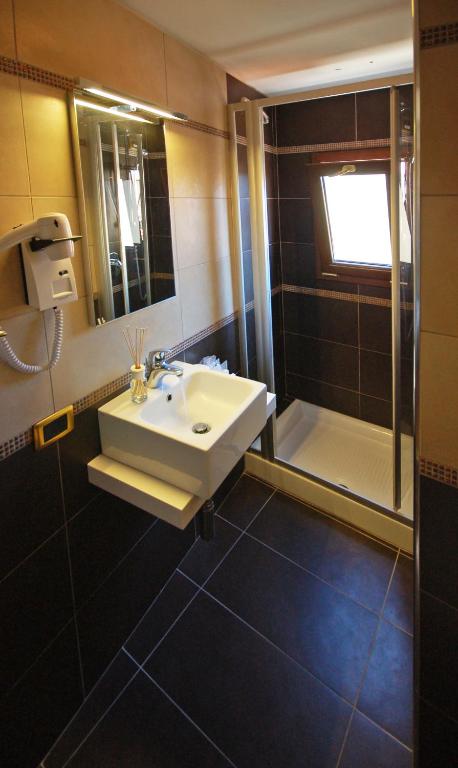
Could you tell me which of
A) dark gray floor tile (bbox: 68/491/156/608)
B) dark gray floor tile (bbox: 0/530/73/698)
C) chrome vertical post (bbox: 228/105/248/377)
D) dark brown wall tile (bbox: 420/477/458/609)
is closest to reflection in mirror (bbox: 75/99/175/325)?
chrome vertical post (bbox: 228/105/248/377)

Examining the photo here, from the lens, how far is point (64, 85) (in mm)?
1354

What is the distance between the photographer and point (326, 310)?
314 cm

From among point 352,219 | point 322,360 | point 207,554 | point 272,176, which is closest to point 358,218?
point 352,219

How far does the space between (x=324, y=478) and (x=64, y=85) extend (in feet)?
7.28

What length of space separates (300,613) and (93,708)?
35.3 inches

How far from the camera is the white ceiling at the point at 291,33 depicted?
5.20 ft

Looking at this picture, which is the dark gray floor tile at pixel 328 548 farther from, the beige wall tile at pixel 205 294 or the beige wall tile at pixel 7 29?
the beige wall tile at pixel 7 29

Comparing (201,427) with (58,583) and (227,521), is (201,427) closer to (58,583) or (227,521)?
(58,583)

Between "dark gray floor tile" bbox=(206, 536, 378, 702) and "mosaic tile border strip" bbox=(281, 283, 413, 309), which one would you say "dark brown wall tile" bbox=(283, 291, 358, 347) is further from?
"dark gray floor tile" bbox=(206, 536, 378, 702)

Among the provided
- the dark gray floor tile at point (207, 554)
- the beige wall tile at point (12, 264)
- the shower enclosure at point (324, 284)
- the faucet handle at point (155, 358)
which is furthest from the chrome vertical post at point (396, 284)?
the beige wall tile at point (12, 264)

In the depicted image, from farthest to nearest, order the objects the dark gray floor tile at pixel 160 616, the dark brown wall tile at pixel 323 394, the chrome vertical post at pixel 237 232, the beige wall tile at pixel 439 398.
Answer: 1. the dark brown wall tile at pixel 323 394
2. the chrome vertical post at pixel 237 232
3. the dark gray floor tile at pixel 160 616
4. the beige wall tile at pixel 439 398

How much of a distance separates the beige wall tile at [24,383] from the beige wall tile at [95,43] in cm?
71

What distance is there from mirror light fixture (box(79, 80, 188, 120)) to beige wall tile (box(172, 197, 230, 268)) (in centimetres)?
31

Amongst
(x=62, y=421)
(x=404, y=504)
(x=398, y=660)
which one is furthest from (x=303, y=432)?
(x=62, y=421)
